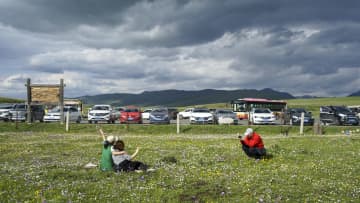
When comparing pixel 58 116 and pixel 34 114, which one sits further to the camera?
pixel 58 116

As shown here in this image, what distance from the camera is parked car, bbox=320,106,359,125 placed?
1871 inches

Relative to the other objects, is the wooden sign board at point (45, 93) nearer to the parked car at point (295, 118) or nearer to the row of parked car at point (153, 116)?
the row of parked car at point (153, 116)

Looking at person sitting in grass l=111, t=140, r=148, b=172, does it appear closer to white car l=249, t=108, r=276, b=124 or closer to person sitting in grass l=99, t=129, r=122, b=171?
person sitting in grass l=99, t=129, r=122, b=171

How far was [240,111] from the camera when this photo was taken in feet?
217

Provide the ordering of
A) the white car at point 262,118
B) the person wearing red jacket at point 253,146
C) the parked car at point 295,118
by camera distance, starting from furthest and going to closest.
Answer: the parked car at point 295,118 → the white car at point 262,118 → the person wearing red jacket at point 253,146

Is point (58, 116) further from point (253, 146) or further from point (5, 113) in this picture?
point (253, 146)

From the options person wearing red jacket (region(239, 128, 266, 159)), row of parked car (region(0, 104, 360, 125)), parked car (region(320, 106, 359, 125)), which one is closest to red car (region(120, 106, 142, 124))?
row of parked car (region(0, 104, 360, 125))

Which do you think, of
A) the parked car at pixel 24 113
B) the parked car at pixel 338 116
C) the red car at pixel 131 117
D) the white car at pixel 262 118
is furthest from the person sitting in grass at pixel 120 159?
the parked car at pixel 338 116

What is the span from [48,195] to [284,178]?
7.56 m

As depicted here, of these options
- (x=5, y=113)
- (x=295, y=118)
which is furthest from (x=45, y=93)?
(x=295, y=118)

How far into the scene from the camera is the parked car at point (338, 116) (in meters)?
47.5

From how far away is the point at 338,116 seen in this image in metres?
48.4

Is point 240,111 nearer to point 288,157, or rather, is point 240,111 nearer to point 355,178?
point 288,157

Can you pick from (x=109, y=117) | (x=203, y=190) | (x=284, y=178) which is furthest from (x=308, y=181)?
(x=109, y=117)
